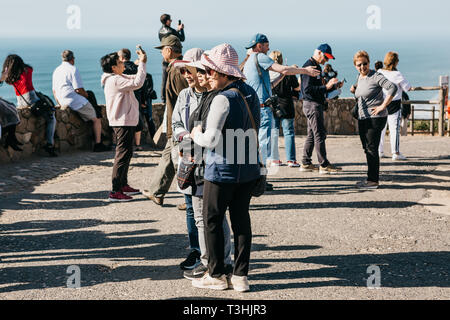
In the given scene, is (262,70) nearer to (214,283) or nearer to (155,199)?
(155,199)

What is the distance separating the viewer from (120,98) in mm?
8141

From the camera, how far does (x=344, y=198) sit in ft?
27.3

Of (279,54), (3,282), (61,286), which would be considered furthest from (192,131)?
(279,54)

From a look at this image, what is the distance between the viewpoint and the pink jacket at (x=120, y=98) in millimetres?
8031

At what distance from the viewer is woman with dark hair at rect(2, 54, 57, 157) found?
11148mm

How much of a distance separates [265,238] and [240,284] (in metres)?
1.63

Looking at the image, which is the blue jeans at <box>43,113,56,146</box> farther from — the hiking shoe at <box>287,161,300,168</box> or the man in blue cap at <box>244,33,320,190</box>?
the man in blue cap at <box>244,33,320,190</box>

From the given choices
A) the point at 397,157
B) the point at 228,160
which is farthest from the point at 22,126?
the point at 228,160

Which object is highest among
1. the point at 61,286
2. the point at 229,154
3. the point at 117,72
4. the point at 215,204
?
the point at 117,72

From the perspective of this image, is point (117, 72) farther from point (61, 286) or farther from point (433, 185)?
point (433, 185)

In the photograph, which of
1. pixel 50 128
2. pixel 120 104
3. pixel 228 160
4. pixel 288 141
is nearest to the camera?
pixel 228 160

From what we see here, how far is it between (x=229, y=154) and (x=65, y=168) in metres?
6.91

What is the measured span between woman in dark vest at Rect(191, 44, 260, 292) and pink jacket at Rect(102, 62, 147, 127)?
338 cm

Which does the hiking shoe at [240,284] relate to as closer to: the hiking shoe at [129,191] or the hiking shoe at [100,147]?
the hiking shoe at [129,191]
